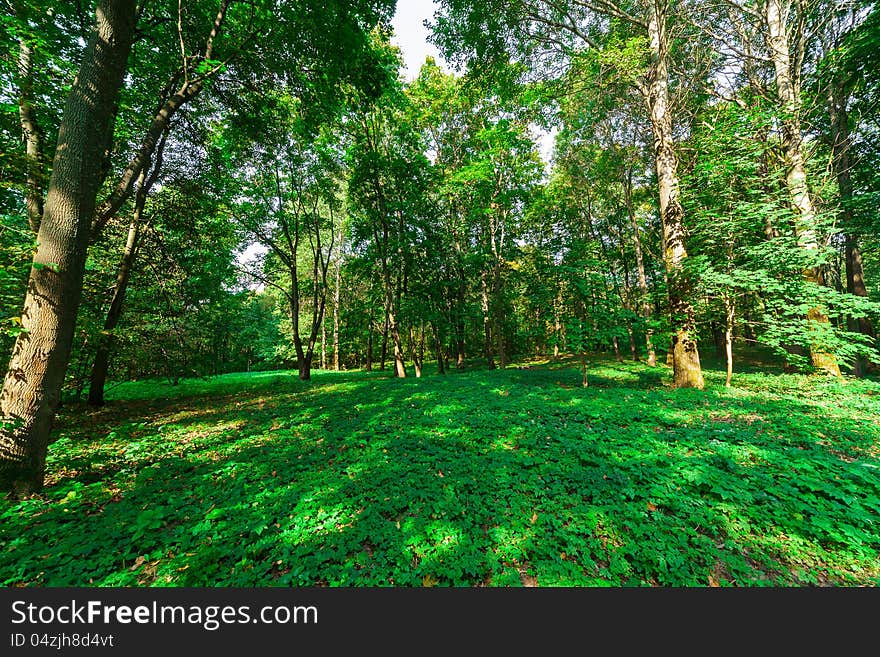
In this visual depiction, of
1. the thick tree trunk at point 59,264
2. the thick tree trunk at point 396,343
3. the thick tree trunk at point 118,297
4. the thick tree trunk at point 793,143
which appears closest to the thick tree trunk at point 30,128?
the thick tree trunk at point 118,297

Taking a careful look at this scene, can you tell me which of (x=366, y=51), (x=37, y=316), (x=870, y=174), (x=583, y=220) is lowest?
(x=37, y=316)

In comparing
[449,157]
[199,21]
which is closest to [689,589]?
[199,21]

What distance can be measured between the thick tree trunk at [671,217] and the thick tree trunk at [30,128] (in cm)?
1497

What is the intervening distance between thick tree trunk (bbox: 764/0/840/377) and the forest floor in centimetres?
278

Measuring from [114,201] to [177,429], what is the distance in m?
4.83

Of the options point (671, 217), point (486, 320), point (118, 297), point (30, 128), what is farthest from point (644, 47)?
point (118, 297)

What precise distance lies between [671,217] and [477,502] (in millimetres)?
9275

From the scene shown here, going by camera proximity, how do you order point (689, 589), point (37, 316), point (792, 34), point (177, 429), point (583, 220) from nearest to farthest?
point (689, 589)
point (37, 316)
point (177, 429)
point (792, 34)
point (583, 220)

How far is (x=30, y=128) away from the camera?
611 centimetres

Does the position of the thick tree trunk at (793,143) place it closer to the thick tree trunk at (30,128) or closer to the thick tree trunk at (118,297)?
the thick tree trunk at (30,128)

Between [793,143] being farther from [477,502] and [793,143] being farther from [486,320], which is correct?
[477,502]

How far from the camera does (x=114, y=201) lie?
178 inches

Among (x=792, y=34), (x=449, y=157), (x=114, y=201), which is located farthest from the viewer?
(x=449, y=157)

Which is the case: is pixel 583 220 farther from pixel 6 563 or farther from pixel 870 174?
pixel 6 563
